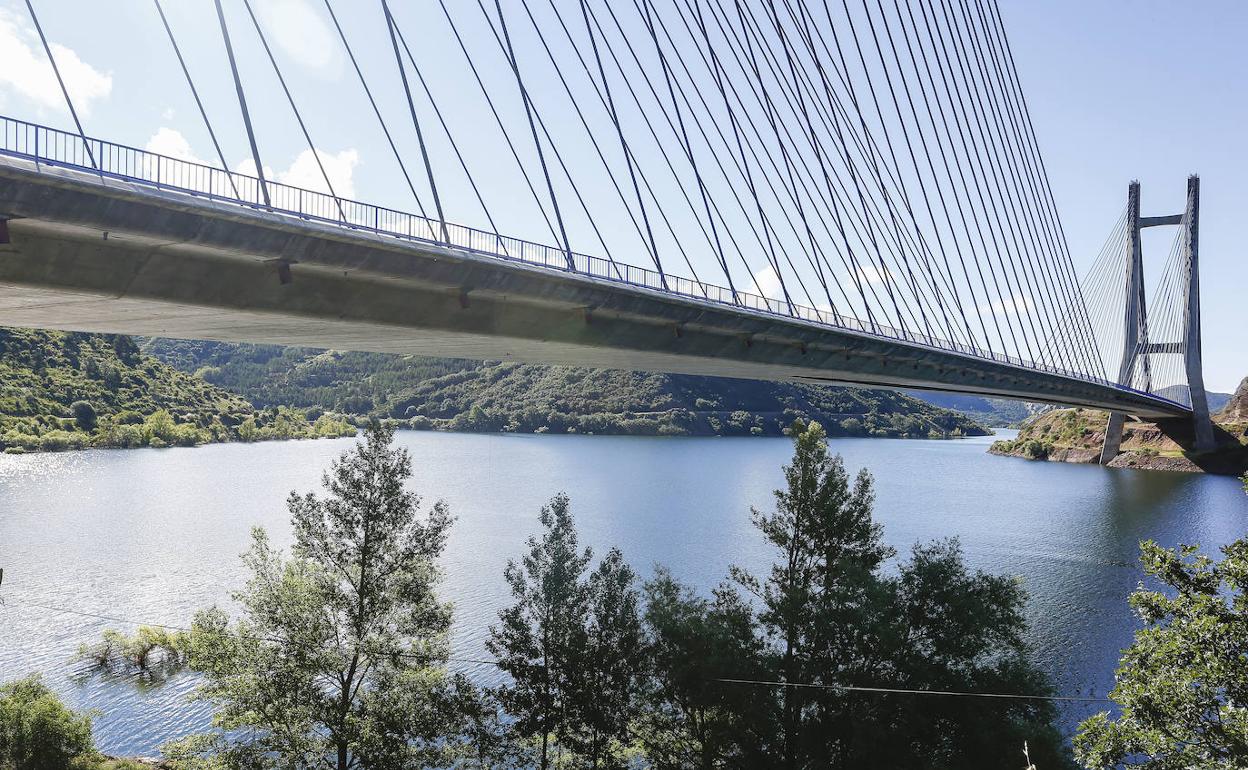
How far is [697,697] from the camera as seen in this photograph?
1498cm

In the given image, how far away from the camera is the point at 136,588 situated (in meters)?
24.1

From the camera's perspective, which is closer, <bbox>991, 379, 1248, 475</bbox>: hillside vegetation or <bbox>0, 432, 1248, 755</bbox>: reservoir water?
<bbox>0, 432, 1248, 755</bbox>: reservoir water

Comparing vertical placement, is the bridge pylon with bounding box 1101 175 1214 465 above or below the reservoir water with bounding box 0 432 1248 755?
above

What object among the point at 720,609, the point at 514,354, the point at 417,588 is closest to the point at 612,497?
the point at 514,354

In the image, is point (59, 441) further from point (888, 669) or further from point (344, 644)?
point (888, 669)

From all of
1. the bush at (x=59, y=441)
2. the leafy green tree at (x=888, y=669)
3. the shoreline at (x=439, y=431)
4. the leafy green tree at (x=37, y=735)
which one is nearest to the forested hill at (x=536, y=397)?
the shoreline at (x=439, y=431)

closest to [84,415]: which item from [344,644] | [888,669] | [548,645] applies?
[344,644]

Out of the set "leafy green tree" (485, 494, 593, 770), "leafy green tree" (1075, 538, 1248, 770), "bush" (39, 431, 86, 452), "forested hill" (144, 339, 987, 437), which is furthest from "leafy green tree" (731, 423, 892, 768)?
"forested hill" (144, 339, 987, 437)

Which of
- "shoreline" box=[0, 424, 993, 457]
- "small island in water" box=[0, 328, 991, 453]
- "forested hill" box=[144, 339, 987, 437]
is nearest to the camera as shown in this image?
"shoreline" box=[0, 424, 993, 457]

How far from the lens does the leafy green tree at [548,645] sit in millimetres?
14758

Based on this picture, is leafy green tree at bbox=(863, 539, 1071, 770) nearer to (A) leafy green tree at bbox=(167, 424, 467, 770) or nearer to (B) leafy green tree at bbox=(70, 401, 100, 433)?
(A) leafy green tree at bbox=(167, 424, 467, 770)

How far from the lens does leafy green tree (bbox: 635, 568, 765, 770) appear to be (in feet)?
48.2

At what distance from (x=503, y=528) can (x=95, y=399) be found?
45.5 m

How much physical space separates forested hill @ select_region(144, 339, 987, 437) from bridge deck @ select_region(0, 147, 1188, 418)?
69.5 metres
